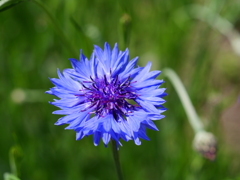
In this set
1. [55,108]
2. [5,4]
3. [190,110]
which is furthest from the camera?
[55,108]

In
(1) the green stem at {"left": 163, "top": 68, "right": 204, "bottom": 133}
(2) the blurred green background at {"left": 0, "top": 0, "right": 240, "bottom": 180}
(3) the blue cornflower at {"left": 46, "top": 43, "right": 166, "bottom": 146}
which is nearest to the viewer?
(3) the blue cornflower at {"left": 46, "top": 43, "right": 166, "bottom": 146}

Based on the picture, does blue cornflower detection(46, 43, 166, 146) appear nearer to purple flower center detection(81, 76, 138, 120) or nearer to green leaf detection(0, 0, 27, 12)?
purple flower center detection(81, 76, 138, 120)

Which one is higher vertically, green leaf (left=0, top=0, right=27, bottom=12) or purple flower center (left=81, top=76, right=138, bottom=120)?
green leaf (left=0, top=0, right=27, bottom=12)

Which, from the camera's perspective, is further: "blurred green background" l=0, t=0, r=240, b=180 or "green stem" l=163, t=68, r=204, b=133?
"blurred green background" l=0, t=0, r=240, b=180

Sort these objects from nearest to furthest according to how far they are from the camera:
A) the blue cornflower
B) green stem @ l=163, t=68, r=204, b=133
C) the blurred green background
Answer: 1. the blue cornflower
2. green stem @ l=163, t=68, r=204, b=133
3. the blurred green background

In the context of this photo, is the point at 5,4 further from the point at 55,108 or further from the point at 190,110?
the point at 55,108

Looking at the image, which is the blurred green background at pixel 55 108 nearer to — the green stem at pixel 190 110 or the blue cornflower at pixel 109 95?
the green stem at pixel 190 110

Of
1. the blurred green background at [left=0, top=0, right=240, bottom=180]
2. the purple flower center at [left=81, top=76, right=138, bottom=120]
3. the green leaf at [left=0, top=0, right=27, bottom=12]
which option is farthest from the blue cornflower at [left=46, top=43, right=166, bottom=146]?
the blurred green background at [left=0, top=0, right=240, bottom=180]

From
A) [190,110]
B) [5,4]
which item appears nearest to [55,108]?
[190,110]

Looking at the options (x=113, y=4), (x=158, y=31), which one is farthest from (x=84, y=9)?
(x=158, y=31)

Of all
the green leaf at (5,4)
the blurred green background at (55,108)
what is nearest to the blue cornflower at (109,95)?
the green leaf at (5,4)
